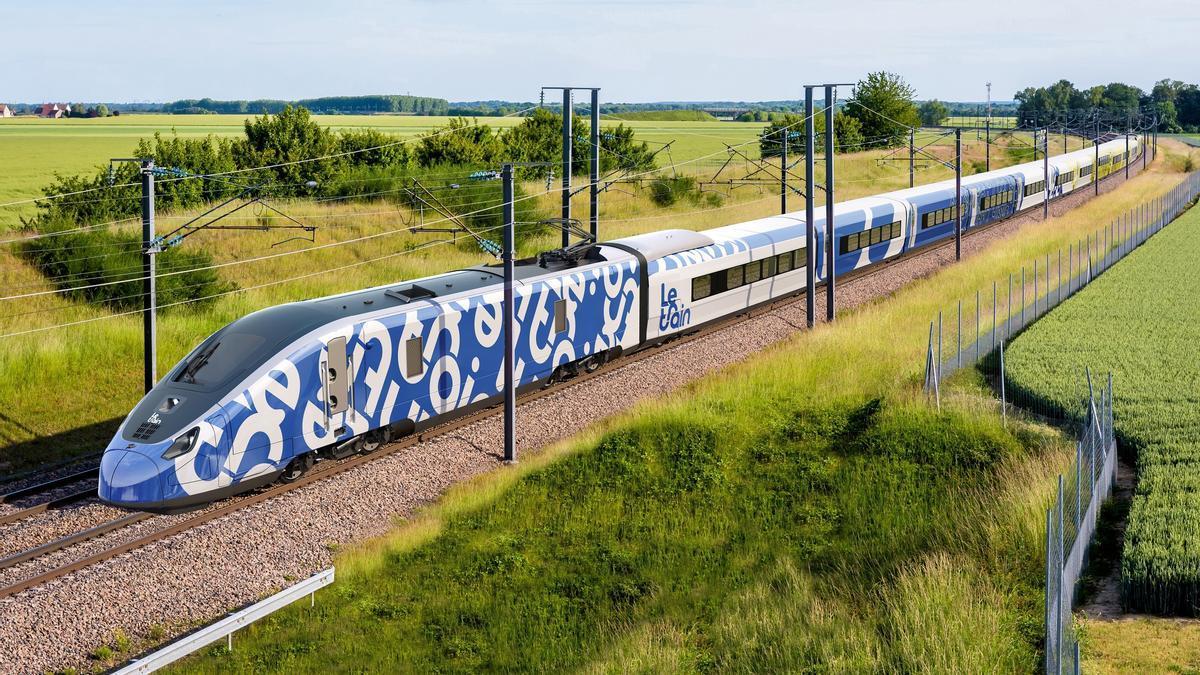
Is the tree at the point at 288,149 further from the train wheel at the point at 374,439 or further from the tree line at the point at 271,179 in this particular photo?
the train wheel at the point at 374,439

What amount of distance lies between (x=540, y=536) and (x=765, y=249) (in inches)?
712

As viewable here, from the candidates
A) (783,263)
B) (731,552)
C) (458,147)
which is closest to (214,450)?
(731,552)

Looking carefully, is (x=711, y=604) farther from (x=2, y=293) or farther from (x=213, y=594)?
(x=2, y=293)

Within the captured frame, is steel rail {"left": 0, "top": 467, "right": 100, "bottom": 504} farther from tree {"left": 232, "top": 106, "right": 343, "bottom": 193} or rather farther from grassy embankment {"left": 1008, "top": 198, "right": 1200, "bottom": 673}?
tree {"left": 232, "top": 106, "right": 343, "bottom": 193}

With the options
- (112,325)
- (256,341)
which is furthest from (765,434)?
(112,325)

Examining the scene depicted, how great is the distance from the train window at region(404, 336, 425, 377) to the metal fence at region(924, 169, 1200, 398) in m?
9.88

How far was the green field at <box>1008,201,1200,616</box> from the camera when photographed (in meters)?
14.7

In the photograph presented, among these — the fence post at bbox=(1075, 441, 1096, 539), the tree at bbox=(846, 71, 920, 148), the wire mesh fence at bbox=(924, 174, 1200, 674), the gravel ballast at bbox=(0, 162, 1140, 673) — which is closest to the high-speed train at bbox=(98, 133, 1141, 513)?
the gravel ballast at bbox=(0, 162, 1140, 673)

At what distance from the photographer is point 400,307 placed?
72.3 ft

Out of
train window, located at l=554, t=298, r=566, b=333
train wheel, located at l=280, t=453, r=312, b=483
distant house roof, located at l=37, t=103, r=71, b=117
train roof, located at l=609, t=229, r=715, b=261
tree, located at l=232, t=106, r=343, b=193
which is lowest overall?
train wheel, located at l=280, t=453, r=312, b=483

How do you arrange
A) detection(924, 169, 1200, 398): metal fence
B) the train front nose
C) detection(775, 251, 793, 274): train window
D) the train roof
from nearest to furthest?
the train front nose → detection(924, 169, 1200, 398): metal fence → the train roof → detection(775, 251, 793, 274): train window

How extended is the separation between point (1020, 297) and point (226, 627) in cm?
3083

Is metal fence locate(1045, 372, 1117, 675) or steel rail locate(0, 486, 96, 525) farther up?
metal fence locate(1045, 372, 1117, 675)

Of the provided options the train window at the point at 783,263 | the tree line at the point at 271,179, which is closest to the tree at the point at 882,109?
the tree line at the point at 271,179
